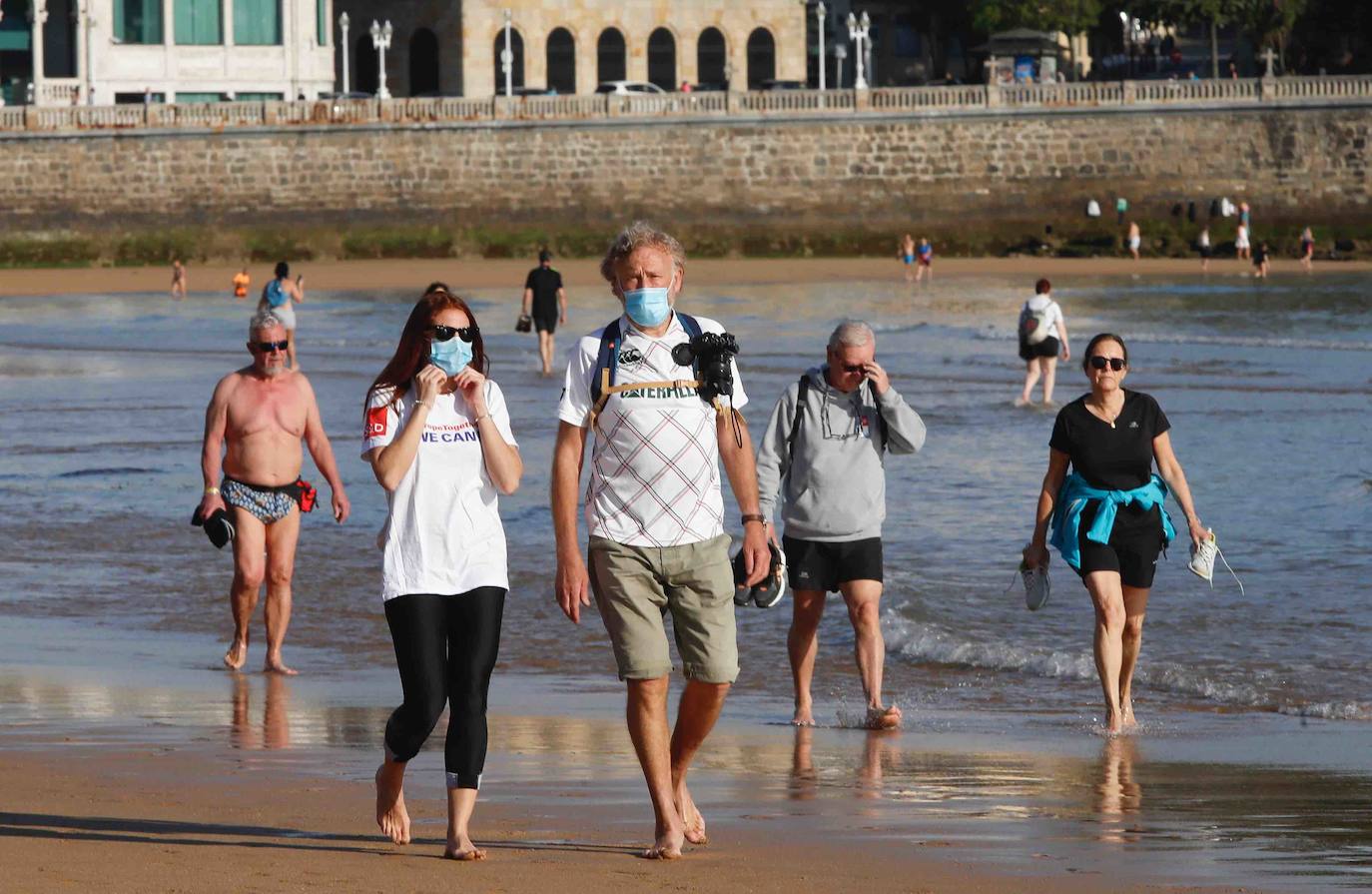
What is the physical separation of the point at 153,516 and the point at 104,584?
2634 mm

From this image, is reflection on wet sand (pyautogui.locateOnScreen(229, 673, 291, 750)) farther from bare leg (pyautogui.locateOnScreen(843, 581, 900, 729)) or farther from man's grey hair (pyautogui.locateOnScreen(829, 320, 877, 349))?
man's grey hair (pyautogui.locateOnScreen(829, 320, 877, 349))

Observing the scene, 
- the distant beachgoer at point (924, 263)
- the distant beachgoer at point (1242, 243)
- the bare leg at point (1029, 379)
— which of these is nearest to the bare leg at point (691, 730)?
the bare leg at point (1029, 379)

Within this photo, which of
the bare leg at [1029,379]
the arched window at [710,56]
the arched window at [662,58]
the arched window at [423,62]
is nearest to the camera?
the bare leg at [1029,379]

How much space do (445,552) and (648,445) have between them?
1.88ft

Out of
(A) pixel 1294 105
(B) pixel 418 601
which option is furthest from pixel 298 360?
(A) pixel 1294 105

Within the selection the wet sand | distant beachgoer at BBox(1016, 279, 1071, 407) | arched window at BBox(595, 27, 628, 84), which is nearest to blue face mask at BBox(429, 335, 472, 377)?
distant beachgoer at BBox(1016, 279, 1071, 407)

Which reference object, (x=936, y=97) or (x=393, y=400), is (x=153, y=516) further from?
(x=936, y=97)

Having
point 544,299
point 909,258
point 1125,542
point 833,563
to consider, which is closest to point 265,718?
point 833,563

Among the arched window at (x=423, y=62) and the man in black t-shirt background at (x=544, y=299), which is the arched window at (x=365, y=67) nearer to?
the arched window at (x=423, y=62)

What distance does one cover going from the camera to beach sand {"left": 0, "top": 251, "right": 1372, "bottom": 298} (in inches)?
1818

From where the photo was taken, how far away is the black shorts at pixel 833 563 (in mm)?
7848

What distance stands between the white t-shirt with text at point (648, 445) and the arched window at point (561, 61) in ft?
204

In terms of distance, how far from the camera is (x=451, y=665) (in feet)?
18.0

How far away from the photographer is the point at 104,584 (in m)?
11.4
